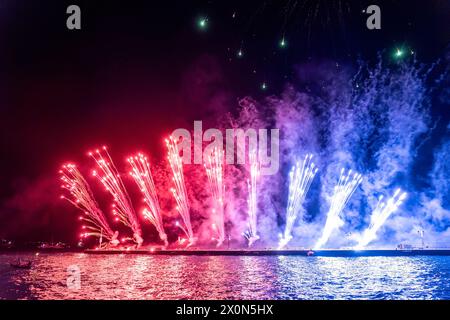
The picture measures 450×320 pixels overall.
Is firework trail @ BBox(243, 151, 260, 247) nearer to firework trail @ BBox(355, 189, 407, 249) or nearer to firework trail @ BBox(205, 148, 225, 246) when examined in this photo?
firework trail @ BBox(205, 148, 225, 246)

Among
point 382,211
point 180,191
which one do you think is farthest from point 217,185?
point 382,211

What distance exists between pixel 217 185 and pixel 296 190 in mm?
7809

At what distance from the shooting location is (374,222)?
140 feet

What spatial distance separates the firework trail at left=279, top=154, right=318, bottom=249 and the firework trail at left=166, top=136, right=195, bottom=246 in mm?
9922

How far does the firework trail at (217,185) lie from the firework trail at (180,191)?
109 inches

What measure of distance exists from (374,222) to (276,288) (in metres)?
24.7

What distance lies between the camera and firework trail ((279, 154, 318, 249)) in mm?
40875

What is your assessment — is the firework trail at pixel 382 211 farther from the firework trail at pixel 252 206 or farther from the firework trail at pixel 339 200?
the firework trail at pixel 252 206

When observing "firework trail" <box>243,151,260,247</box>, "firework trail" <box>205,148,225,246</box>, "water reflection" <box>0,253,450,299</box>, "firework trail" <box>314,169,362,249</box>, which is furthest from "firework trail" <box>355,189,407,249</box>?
"firework trail" <box>205,148,225,246</box>

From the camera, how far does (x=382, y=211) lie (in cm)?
4338
